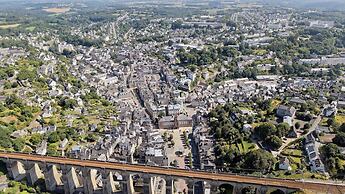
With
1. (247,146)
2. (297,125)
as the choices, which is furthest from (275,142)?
(297,125)

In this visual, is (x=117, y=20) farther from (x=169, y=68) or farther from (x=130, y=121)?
(x=130, y=121)

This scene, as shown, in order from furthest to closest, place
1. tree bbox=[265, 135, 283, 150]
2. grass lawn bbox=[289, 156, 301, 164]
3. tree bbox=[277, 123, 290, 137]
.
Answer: tree bbox=[277, 123, 290, 137]
tree bbox=[265, 135, 283, 150]
grass lawn bbox=[289, 156, 301, 164]

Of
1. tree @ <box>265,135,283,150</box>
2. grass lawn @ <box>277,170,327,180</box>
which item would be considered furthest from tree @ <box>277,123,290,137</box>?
grass lawn @ <box>277,170,327,180</box>

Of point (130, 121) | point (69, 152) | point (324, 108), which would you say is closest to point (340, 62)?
point (324, 108)

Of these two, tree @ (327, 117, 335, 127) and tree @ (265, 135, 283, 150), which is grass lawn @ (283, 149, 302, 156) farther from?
tree @ (327, 117, 335, 127)

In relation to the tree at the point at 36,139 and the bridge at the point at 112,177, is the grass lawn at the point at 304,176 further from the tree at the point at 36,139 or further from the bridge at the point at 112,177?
the tree at the point at 36,139

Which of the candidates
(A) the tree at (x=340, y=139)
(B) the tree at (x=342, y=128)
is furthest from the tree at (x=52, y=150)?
(B) the tree at (x=342, y=128)
